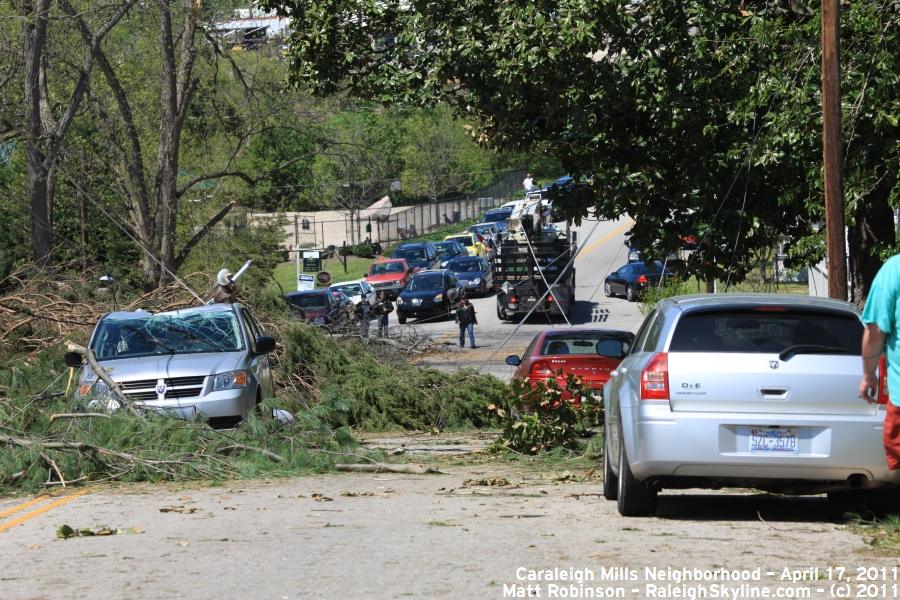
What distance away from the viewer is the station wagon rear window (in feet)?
29.1

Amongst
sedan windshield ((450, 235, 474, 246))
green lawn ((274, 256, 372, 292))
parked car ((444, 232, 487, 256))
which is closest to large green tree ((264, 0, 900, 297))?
parked car ((444, 232, 487, 256))

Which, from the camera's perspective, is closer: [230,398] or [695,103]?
[230,398]

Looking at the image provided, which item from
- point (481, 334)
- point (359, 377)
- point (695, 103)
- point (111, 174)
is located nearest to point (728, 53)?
point (695, 103)

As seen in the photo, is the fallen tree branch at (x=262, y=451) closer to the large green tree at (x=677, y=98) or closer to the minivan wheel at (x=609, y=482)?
the minivan wheel at (x=609, y=482)

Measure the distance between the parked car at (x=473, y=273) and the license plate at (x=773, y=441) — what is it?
155 ft

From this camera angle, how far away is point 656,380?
8.82m

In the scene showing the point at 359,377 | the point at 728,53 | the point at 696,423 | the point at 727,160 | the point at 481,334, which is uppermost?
the point at 728,53

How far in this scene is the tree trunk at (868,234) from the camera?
17375mm

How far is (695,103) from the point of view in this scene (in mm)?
17250

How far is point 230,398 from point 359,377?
5.66 metres

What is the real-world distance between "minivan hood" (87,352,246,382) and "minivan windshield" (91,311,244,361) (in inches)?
13.1

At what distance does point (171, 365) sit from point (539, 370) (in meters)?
5.44

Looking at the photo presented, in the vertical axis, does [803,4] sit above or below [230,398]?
above

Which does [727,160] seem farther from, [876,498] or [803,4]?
[876,498]
